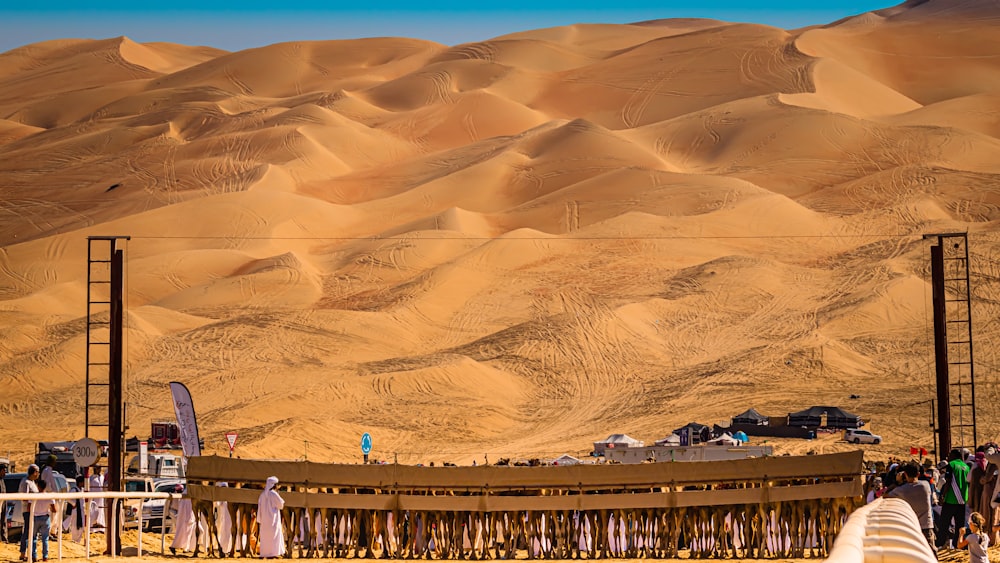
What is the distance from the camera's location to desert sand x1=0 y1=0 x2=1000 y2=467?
4888cm

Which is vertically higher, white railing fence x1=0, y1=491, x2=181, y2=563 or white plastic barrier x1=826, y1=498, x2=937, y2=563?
white plastic barrier x1=826, y1=498, x2=937, y2=563

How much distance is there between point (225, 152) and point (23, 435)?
63.5 m

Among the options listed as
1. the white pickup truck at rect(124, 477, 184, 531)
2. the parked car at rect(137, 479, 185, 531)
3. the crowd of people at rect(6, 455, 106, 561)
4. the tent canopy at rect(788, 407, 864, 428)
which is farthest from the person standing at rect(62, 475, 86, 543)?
the tent canopy at rect(788, 407, 864, 428)

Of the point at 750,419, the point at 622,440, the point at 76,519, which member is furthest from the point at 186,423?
the point at 750,419

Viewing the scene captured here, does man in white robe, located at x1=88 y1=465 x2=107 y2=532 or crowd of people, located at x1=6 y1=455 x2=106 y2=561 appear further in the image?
man in white robe, located at x1=88 y1=465 x2=107 y2=532

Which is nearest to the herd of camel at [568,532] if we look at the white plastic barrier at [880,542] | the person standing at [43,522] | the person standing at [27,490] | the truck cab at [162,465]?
the person standing at [27,490]

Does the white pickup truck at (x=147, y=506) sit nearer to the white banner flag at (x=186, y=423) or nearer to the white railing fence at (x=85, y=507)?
the white banner flag at (x=186, y=423)

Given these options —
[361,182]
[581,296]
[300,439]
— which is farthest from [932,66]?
[300,439]

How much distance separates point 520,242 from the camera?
72.0 metres

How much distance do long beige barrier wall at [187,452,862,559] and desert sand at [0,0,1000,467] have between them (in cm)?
2036

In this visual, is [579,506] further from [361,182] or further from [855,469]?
[361,182]

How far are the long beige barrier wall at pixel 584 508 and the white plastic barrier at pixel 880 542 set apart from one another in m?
10.1

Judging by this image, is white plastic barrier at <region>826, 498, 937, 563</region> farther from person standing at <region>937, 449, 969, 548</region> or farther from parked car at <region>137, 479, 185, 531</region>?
parked car at <region>137, 479, 185, 531</region>

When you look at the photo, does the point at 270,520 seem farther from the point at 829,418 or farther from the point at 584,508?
the point at 829,418
